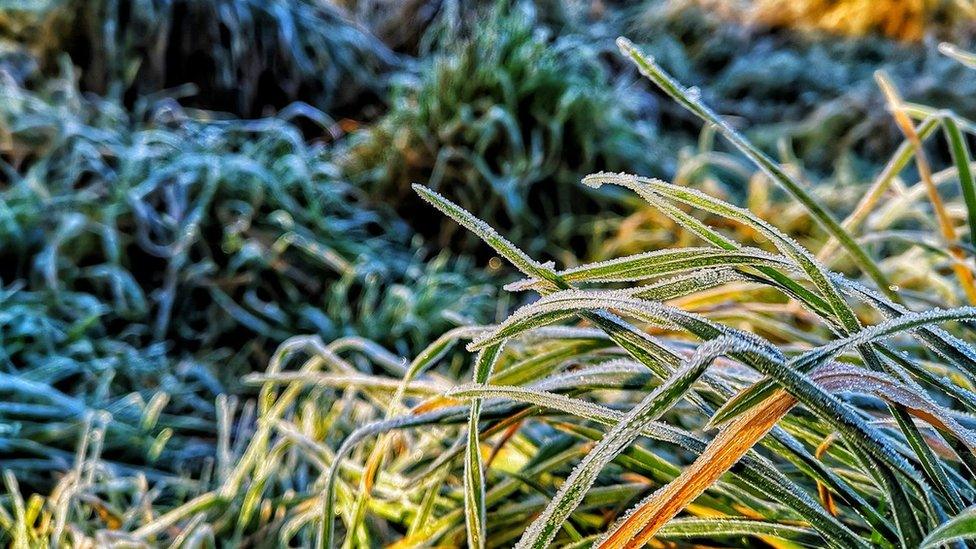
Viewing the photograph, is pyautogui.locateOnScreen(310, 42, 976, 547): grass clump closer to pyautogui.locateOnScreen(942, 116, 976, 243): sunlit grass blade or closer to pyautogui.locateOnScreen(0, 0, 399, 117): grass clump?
pyautogui.locateOnScreen(942, 116, 976, 243): sunlit grass blade

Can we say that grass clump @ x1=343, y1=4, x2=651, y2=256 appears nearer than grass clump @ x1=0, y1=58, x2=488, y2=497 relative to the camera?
No

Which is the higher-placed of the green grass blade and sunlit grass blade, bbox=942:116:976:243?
sunlit grass blade, bbox=942:116:976:243

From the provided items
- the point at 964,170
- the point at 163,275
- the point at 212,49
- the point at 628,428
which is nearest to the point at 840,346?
the point at 628,428

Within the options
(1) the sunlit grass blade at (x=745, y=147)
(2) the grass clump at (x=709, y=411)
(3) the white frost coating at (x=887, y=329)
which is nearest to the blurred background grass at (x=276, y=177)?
(2) the grass clump at (x=709, y=411)

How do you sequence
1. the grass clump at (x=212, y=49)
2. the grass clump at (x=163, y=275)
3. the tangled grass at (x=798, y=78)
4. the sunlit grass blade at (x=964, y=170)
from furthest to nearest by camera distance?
the tangled grass at (x=798, y=78), the grass clump at (x=212, y=49), the grass clump at (x=163, y=275), the sunlit grass blade at (x=964, y=170)

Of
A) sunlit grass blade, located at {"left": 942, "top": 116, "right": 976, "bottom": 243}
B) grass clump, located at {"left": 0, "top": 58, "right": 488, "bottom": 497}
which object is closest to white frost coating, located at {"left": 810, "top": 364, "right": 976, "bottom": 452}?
sunlit grass blade, located at {"left": 942, "top": 116, "right": 976, "bottom": 243}

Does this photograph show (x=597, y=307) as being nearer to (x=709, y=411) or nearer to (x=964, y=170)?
(x=709, y=411)

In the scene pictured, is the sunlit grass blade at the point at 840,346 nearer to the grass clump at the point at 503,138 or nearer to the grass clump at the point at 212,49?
the grass clump at the point at 503,138

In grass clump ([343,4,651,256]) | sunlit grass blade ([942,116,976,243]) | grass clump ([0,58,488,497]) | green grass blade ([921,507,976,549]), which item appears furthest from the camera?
grass clump ([343,4,651,256])

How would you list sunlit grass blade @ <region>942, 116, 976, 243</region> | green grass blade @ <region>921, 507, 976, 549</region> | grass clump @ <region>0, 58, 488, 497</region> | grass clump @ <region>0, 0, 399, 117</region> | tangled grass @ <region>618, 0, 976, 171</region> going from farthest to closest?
tangled grass @ <region>618, 0, 976, 171</region>
grass clump @ <region>0, 0, 399, 117</region>
grass clump @ <region>0, 58, 488, 497</region>
sunlit grass blade @ <region>942, 116, 976, 243</region>
green grass blade @ <region>921, 507, 976, 549</region>
